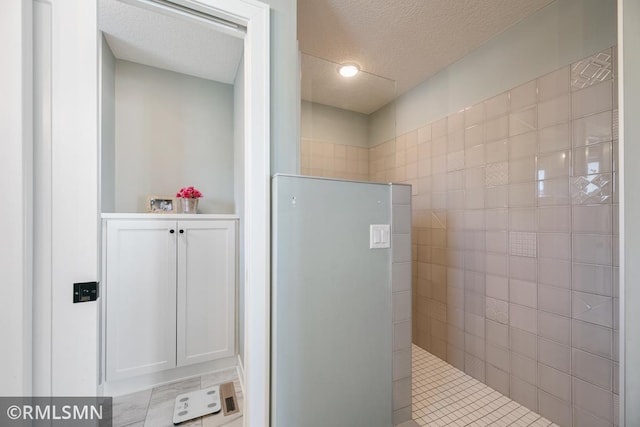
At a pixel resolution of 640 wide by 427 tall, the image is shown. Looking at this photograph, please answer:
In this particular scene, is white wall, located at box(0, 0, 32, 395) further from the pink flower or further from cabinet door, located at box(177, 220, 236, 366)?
the pink flower

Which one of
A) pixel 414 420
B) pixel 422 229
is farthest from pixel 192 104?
pixel 414 420

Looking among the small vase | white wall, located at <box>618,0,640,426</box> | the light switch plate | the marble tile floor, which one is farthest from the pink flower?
white wall, located at <box>618,0,640,426</box>

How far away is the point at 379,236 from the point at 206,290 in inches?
54.1

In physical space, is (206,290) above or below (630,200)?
below

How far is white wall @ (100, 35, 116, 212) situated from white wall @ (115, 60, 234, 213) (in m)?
0.05

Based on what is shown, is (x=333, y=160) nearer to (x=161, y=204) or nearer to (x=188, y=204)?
(x=188, y=204)

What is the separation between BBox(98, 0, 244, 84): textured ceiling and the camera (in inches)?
63.3

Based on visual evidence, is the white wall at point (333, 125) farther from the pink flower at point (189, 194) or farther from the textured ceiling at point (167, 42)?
the pink flower at point (189, 194)

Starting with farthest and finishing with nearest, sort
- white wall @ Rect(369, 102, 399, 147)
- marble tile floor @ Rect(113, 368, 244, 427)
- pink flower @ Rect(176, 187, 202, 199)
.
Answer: white wall @ Rect(369, 102, 399, 147) < pink flower @ Rect(176, 187, 202, 199) < marble tile floor @ Rect(113, 368, 244, 427)

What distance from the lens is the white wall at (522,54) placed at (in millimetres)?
1311

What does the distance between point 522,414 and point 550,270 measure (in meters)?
0.88

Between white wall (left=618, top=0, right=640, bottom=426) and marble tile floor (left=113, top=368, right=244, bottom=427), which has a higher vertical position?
white wall (left=618, top=0, right=640, bottom=426)

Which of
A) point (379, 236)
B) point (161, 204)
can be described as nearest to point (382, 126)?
point (379, 236)

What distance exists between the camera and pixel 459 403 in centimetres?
160
